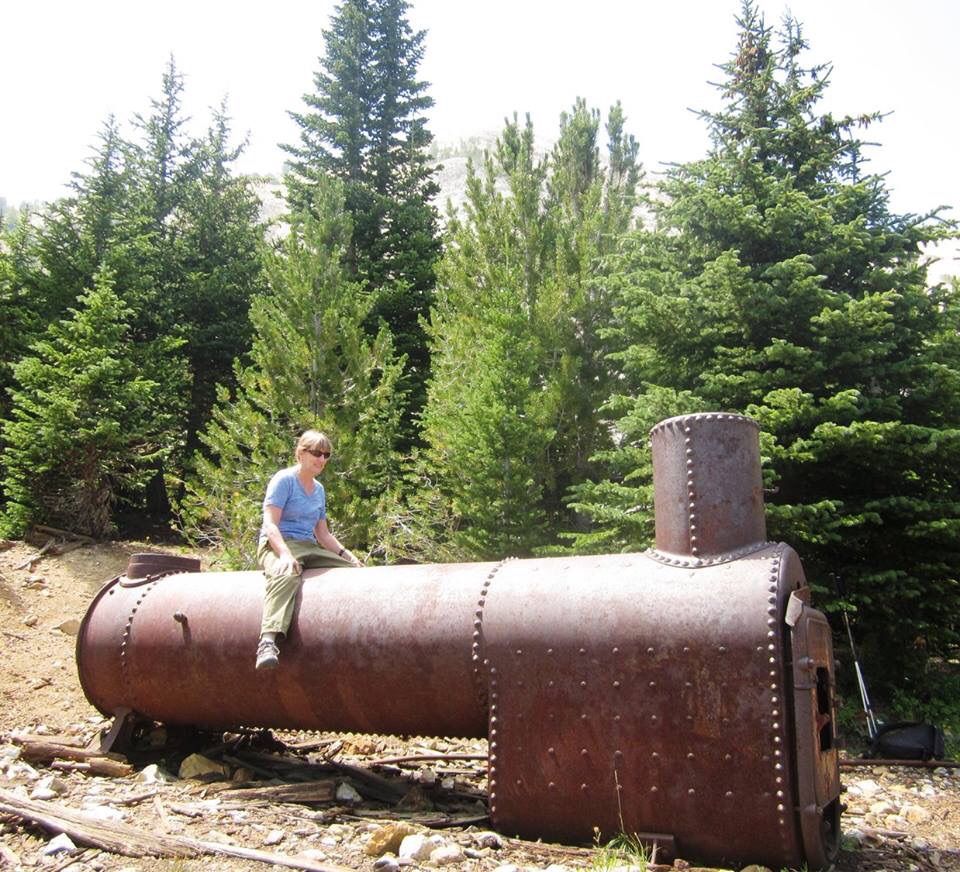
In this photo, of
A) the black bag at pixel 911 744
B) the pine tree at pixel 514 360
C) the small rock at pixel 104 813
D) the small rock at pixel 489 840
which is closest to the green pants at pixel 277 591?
the small rock at pixel 104 813

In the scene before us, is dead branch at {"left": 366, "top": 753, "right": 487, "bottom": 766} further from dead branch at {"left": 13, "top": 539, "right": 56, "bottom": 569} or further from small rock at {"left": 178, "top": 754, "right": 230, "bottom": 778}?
dead branch at {"left": 13, "top": 539, "right": 56, "bottom": 569}

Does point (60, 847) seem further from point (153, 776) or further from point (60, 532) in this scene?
point (60, 532)

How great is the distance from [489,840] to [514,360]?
8872 mm

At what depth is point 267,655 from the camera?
4.87 m

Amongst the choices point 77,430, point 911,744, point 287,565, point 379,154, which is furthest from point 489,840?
point 379,154

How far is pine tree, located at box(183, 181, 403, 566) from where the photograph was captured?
493 inches

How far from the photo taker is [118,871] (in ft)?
12.6

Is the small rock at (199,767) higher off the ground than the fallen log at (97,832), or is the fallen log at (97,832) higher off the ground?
the fallen log at (97,832)

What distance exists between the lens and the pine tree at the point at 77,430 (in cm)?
1465

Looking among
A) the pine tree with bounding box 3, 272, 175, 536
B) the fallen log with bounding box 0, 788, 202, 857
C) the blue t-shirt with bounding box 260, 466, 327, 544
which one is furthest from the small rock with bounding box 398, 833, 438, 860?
the pine tree with bounding box 3, 272, 175, 536

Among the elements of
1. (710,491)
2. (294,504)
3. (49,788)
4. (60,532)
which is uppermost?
(710,491)

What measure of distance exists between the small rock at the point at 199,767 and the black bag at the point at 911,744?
18.8ft

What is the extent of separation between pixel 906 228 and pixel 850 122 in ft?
6.01

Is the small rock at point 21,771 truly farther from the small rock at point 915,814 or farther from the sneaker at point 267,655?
the small rock at point 915,814
